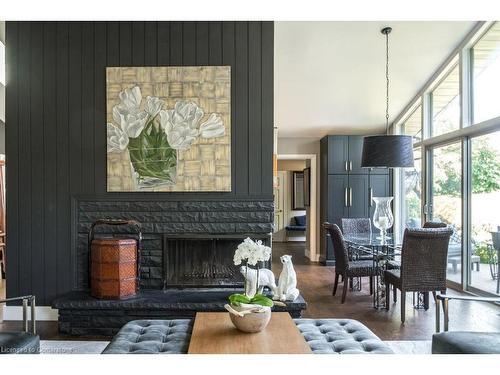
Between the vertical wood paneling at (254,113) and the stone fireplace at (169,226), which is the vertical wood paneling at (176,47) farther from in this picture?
the stone fireplace at (169,226)

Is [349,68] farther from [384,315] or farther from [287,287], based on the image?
[287,287]

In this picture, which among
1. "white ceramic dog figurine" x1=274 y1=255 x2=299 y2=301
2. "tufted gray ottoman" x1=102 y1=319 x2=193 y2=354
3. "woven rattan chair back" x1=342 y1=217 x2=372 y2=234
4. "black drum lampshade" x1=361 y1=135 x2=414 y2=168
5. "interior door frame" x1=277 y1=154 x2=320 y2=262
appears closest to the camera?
"tufted gray ottoman" x1=102 y1=319 x2=193 y2=354

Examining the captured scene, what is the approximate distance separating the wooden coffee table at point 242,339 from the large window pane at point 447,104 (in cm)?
408

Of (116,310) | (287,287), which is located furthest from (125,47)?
(287,287)

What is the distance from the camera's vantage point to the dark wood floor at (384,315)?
374 centimetres

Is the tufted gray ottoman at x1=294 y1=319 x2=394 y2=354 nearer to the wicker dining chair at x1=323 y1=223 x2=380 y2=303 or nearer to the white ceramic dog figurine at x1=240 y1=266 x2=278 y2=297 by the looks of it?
the white ceramic dog figurine at x1=240 y1=266 x2=278 y2=297

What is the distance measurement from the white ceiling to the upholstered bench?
3.59 m

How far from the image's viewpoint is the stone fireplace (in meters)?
4.14

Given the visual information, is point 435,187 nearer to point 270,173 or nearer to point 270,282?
point 270,173

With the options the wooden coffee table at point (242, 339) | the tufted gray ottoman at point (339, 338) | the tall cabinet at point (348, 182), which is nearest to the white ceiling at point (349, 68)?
the tall cabinet at point (348, 182)

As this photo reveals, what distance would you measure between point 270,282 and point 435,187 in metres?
3.39

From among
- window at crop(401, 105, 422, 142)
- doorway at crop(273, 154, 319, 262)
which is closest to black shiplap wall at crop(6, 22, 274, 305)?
window at crop(401, 105, 422, 142)

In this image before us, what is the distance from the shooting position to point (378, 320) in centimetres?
410

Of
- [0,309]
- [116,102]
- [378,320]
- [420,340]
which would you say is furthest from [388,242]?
[0,309]
